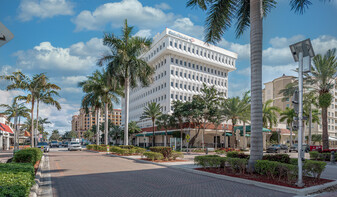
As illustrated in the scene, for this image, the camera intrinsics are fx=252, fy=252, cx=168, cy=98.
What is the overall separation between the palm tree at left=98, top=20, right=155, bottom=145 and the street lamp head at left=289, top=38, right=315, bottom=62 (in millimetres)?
18776

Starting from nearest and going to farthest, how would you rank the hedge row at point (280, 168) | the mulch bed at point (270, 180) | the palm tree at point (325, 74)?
the mulch bed at point (270, 180) < the hedge row at point (280, 168) < the palm tree at point (325, 74)

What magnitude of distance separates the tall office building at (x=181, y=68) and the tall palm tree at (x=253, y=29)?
151 ft

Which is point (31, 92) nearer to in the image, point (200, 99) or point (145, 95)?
point (200, 99)

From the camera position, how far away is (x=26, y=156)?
13.5 metres

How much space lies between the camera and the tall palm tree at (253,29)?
12703 millimetres

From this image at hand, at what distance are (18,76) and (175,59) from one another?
41.5m

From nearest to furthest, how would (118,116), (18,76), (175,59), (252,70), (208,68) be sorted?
(252,70), (18,76), (175,59), (208,68), (118,116)

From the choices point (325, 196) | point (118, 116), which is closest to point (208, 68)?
point (325, 196)

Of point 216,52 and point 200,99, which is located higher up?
point 216,52

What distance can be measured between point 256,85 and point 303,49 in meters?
2.95

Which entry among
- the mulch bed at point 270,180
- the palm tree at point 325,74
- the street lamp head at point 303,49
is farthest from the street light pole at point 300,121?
the palm tree at point 325,74

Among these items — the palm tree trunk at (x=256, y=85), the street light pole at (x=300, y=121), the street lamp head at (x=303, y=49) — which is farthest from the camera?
the palm tree trunk at (x=256, y=85)

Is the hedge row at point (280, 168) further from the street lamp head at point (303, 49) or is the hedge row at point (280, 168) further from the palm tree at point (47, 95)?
the palm tree at point (47, 95)

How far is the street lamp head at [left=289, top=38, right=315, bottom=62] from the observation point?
1055cm
